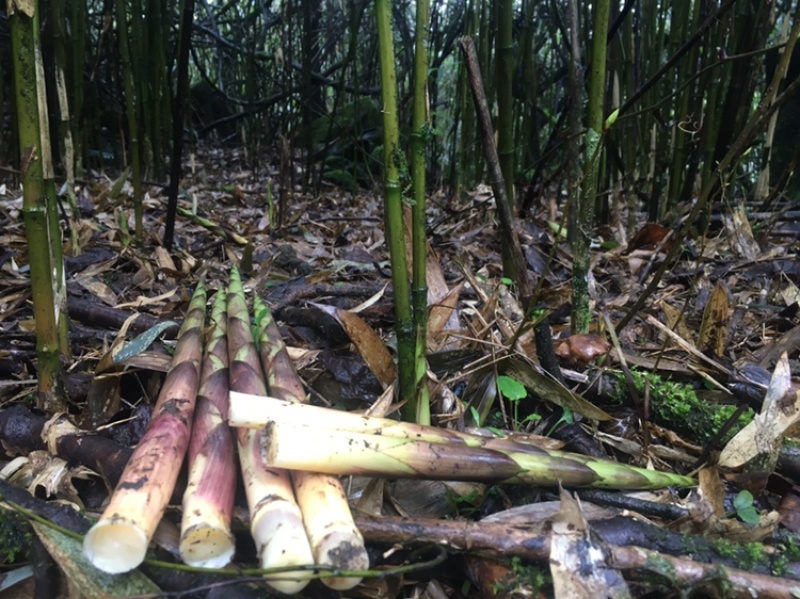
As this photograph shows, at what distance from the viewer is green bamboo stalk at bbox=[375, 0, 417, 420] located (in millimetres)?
865

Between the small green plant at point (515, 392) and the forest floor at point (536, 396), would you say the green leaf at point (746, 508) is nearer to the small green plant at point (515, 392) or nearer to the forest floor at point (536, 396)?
the forest floor at point (536, 396)

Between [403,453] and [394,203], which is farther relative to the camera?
[394,203]

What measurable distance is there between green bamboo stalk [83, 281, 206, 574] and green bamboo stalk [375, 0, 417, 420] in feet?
1.04

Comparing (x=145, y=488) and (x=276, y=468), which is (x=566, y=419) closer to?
(x=276, y=468)

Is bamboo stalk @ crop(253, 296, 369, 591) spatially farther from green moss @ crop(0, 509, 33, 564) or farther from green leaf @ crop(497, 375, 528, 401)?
green leaf @ crop(497, 375, 528, 401)

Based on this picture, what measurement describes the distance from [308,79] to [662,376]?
3586 millimetres

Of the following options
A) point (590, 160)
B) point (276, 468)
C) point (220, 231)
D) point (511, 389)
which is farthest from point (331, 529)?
point (220, 231)

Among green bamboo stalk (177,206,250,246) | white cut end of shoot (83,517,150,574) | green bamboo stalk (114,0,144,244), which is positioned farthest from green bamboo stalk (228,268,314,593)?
green bamboo stalk (177,206,250,246)

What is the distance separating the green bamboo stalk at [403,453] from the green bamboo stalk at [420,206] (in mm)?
160

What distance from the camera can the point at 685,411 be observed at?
3.59 feet

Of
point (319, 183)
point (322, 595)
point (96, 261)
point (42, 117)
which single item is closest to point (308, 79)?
point (319, 183)

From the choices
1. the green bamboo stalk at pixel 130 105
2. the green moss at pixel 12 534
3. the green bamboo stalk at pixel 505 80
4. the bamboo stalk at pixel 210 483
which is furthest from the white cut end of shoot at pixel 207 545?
the green bamboo stalk at pixel 130 105

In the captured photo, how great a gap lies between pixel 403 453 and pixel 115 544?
1.06ft

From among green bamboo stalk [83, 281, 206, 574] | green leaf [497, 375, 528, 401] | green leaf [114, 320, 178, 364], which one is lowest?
green leaf [497, 375, 528, 401]
